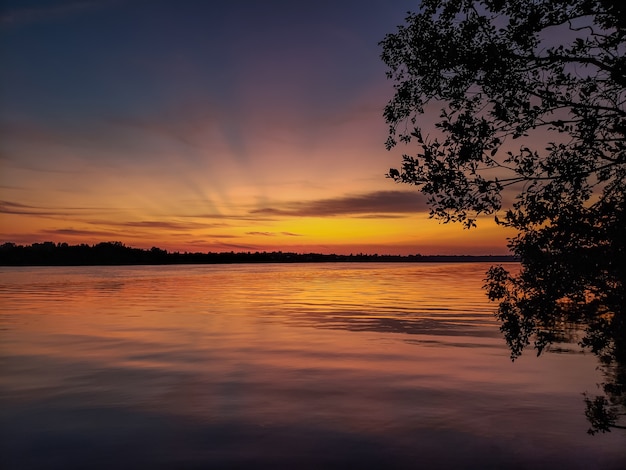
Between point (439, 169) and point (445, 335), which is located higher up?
point (439, 169)

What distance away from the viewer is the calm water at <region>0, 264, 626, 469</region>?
41.9 ft

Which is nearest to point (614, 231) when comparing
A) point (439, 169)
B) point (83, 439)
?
point (439, 169)

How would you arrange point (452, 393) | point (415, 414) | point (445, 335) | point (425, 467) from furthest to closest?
point (445, 335) → point (452, 393) → point (415, 414) → point (425, 467)

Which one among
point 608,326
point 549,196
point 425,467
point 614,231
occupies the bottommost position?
point 425,467

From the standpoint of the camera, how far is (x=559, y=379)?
20.4 metres

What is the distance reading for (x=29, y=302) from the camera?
5350 cm

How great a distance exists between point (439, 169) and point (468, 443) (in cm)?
671

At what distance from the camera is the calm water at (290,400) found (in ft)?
41.9

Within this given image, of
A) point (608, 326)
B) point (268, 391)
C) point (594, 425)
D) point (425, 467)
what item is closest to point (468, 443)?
point (425, 467)

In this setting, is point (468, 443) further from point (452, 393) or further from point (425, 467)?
point (452, 393)

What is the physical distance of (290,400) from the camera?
17.5 m

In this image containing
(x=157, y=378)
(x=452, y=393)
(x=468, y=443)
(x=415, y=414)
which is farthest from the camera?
(x=157, y=378)

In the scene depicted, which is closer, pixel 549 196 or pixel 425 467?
pixel 425 467

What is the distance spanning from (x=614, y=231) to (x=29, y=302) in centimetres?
5359
